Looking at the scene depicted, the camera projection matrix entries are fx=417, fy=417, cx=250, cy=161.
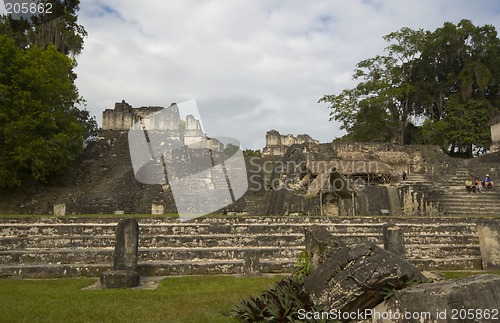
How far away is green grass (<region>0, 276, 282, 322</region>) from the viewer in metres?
5.12

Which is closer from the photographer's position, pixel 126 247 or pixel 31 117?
pixel 126 247

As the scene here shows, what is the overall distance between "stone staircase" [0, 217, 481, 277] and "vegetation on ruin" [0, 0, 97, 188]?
740 cm

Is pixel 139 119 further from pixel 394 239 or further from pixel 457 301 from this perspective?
pixel 457 301

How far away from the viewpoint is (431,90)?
37.3 meters

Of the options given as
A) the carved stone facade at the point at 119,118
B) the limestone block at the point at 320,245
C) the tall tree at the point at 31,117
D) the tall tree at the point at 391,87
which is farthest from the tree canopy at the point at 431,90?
the limestone block at the point at 320,245

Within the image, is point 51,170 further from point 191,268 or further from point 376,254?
point 376,254

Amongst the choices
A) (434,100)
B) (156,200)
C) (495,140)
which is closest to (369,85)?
(434,100)

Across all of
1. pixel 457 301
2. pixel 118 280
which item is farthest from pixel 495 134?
pixel 457 301

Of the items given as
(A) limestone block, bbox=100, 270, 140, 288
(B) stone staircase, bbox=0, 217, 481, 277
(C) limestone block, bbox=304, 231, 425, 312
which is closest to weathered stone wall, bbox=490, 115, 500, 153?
(B) stone staircase, bbox=0, 217, 481, 277

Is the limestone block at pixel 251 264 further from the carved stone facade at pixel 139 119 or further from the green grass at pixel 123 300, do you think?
the carved stone facade at pixel 139 119

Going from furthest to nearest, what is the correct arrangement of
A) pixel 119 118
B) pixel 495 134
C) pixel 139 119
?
pixel 495 134, pixel 139 119, pixel 119 118

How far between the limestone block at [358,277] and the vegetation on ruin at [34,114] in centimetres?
1630

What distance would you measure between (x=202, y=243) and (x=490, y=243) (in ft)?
23.8

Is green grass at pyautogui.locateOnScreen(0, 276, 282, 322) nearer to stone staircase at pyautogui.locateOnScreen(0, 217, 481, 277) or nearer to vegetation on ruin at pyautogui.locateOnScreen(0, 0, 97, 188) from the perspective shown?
stone staircase at pyautogui.locateOnScreen(0, 217, 481, 277)
